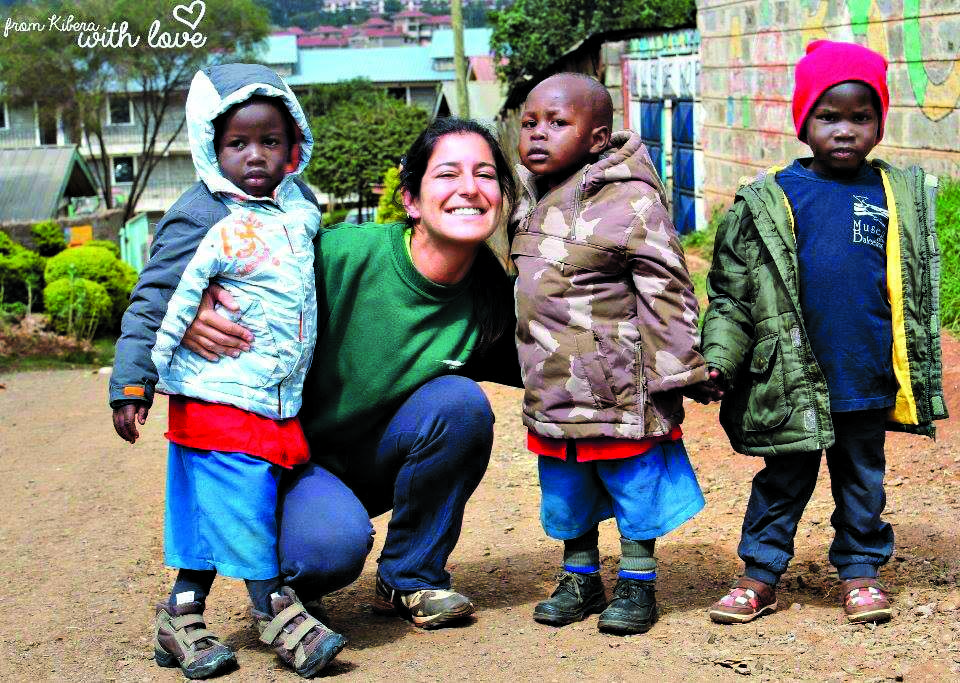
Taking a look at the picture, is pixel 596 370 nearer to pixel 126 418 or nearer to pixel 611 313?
pixel 611 313

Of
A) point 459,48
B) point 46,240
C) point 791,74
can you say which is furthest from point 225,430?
point 459,48

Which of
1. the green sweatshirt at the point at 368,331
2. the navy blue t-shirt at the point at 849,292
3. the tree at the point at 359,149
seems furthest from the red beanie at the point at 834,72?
the tree at the point at 359,149

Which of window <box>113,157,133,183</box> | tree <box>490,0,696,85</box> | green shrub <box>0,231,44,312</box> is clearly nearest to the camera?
green shrub <box>0,231,44,312</box>

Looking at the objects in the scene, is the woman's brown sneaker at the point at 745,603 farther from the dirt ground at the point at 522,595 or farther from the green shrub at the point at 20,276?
the green shrub at the point at 20,276

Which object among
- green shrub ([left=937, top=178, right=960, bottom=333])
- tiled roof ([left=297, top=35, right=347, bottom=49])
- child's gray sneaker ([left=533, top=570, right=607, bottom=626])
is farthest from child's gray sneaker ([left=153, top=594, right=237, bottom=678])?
tiled roof ([left=297, top=35, right=347, bottom=49])

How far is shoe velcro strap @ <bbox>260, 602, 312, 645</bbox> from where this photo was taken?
351cm

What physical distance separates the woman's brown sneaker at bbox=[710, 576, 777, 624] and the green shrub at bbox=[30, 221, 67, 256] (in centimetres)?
1511

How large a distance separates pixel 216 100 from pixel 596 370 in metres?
1.36

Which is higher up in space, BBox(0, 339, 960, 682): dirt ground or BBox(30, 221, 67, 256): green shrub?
BBox(30, 221, 67, 256): green shrub

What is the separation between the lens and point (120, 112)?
165 feet

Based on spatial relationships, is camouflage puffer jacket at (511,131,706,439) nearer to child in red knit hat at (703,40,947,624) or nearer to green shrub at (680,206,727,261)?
child in red knit hat at (703,40,947,624)

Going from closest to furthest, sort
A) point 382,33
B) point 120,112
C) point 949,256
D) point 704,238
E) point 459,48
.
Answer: point 949,256 < point 704,238 < point 459,48 < point 120,112 < point 382,33

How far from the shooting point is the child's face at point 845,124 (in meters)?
3.54

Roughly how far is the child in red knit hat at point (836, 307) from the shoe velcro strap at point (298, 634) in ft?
3.92
